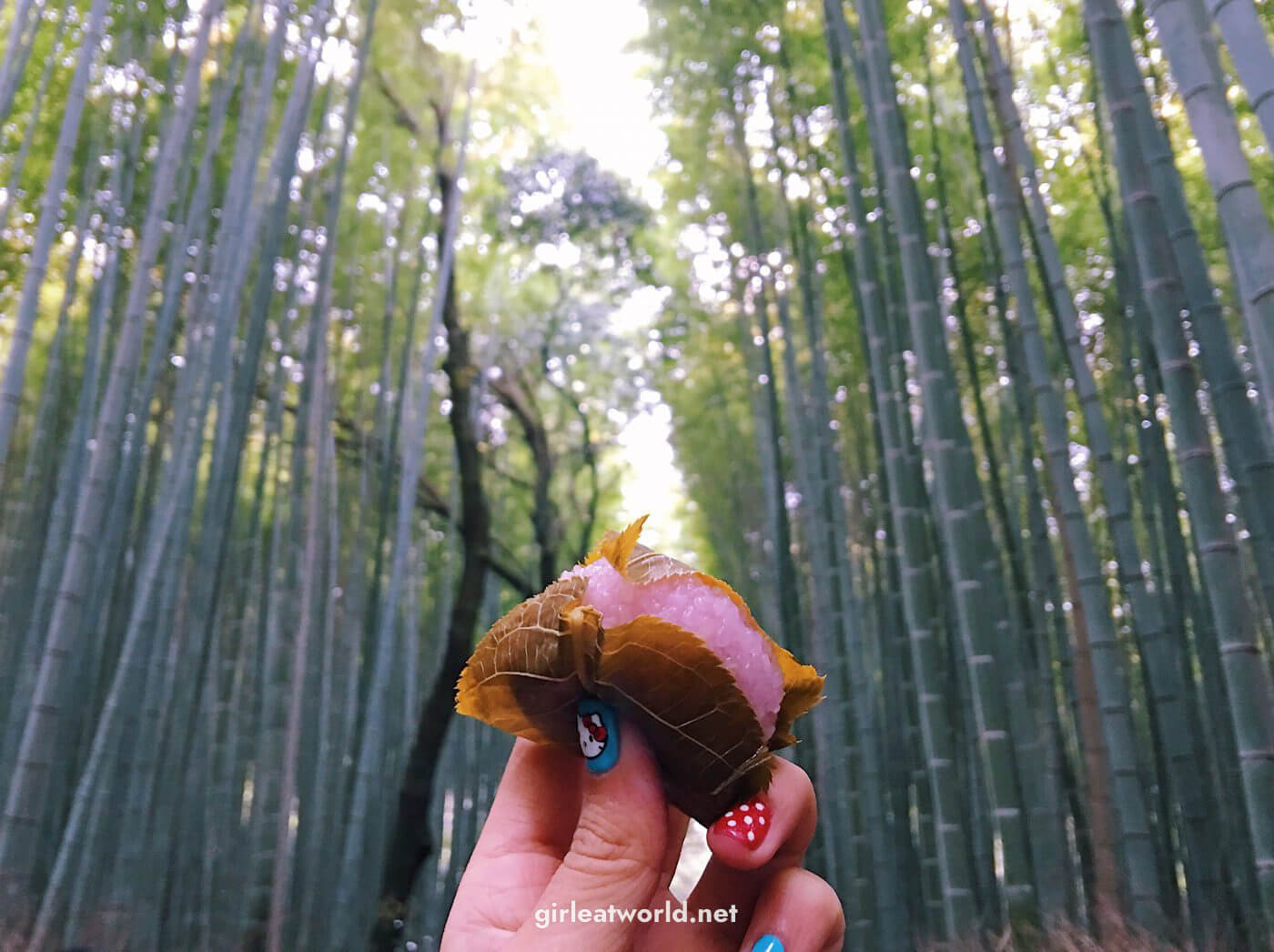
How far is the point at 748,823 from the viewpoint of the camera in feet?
2.66

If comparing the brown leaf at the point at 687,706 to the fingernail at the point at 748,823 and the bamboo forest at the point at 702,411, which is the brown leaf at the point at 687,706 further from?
the bamboo forest at the point at 702,411

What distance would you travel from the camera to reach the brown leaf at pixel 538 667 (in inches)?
32.1

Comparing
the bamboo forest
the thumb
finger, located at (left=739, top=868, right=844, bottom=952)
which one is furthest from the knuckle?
the bamboo forest

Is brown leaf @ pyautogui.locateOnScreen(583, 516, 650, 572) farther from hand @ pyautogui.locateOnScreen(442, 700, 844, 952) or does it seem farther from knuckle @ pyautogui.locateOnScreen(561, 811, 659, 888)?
knuckle @ pyautogui.locateOnScreen(561, 811, 659, 888)

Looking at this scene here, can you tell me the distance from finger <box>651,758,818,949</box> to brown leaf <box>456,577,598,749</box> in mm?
193

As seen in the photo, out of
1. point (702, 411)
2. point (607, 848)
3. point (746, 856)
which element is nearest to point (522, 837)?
point (607, 848)

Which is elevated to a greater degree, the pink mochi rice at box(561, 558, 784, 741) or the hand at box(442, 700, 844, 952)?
the pink mochi rice at box(561, 558, 784, 741)

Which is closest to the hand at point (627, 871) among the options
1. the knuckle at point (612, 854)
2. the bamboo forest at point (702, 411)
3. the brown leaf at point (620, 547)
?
the knuckle at point (612, 854)

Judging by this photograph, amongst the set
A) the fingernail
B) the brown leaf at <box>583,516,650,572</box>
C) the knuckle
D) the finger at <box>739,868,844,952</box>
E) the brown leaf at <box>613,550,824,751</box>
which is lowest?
the finger at <box>739,868,844,952</box>

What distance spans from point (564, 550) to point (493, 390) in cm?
190

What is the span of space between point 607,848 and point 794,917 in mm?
195

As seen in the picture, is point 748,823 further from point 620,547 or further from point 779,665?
point 620,547

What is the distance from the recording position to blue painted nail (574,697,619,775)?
0.83 m

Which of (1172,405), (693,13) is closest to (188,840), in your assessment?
(1172,405)
